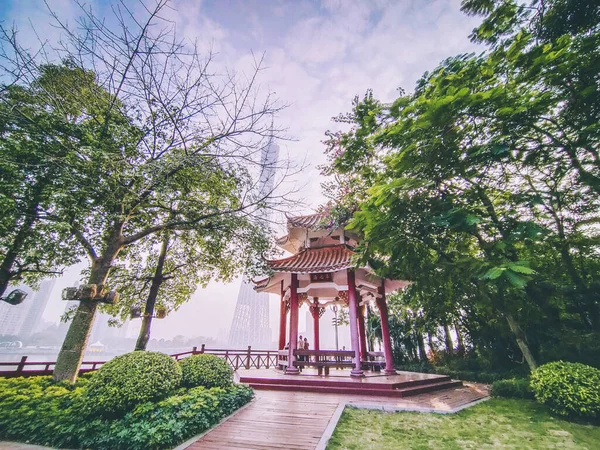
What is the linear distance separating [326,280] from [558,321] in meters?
7.01

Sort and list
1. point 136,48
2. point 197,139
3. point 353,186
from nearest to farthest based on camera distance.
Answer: point 136,48 → point 197,139 → point 353,186

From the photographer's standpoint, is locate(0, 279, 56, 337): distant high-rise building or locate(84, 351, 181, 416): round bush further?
locate(0, 279, 56, 337): distant high-rise building

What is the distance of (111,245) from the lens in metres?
7.92

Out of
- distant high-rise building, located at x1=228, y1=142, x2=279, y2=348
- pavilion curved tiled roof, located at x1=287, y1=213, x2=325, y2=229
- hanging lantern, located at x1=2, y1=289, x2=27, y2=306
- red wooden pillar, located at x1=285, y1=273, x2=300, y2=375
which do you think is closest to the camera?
hanging lantern, located at x1=2, y1=289, x2=27, y2=306

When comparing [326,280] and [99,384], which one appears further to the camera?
[326,280]

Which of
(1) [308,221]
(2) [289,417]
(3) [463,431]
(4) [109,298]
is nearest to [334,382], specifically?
(2) [289,417]

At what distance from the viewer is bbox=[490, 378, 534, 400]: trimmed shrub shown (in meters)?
7.02

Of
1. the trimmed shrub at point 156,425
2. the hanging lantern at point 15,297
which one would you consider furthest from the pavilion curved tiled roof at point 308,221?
the hanging lantern at point 15,297

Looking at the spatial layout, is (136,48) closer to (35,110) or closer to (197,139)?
(197,139)

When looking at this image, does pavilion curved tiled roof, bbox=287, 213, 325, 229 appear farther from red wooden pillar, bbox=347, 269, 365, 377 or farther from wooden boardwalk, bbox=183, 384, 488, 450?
wooden boardwalk, bbox=183, 384, 488, 450

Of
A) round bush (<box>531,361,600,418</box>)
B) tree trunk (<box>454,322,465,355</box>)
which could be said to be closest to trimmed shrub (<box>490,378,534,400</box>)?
round bush (<box>531,361,600,418</box>)

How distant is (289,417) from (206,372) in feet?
8.10

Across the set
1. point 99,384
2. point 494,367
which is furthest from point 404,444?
point 494,367

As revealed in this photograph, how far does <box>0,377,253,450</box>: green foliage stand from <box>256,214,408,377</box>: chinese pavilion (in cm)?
467
